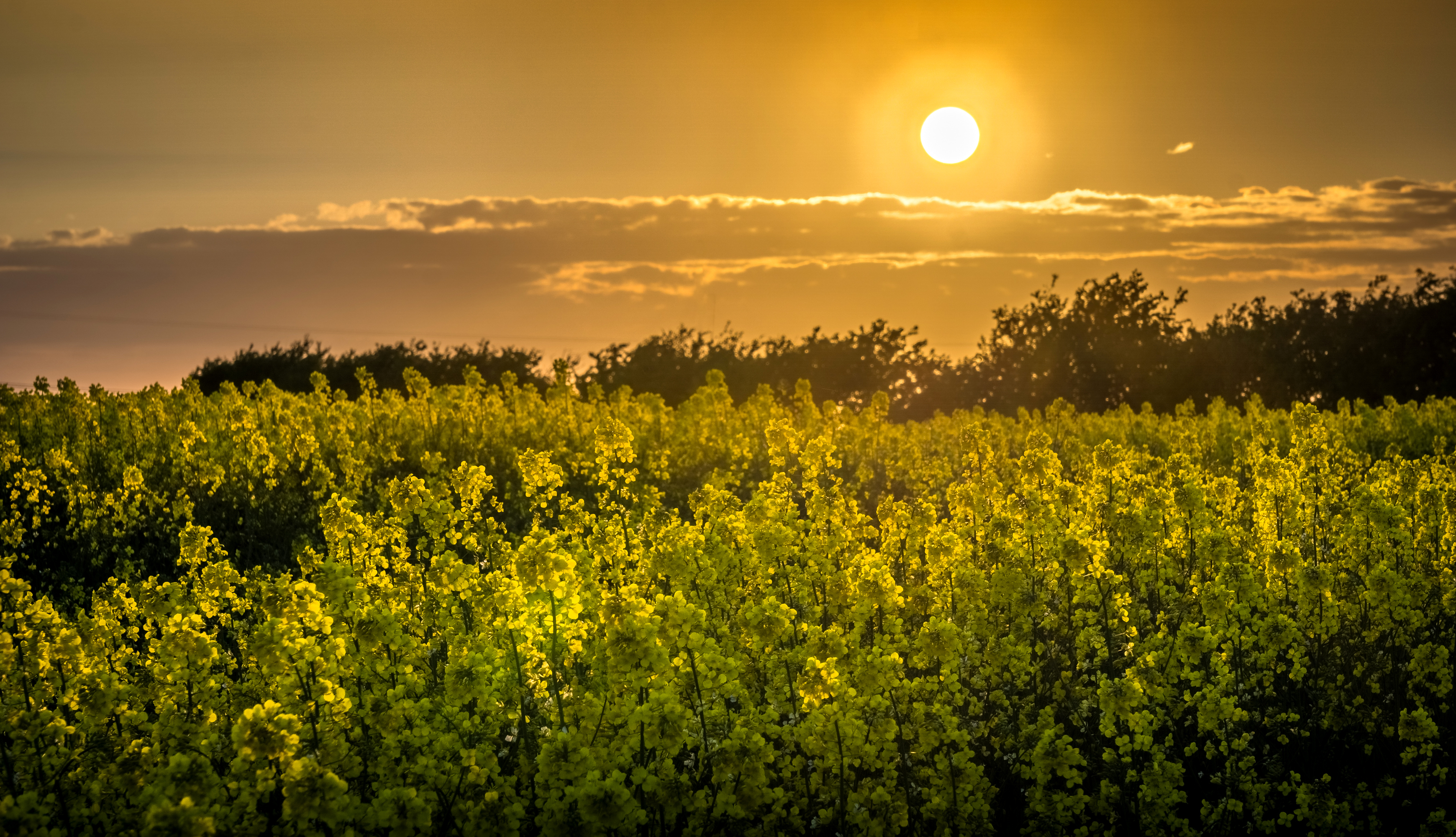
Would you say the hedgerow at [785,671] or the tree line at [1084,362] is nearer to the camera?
the hedgerow at [785,671]

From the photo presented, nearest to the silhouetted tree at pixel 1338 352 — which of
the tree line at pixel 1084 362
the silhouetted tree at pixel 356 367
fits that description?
the tree line at pixel 1084 362

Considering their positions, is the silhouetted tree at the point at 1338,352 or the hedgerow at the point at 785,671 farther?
the silhouetted tree at the point at 1338,352

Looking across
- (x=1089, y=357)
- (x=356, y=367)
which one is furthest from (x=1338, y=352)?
(x=356, y=367)

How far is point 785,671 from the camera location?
4.84 meters

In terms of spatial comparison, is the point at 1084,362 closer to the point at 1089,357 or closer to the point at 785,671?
the point at 1089,357

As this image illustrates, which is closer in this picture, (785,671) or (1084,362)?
(785,671)

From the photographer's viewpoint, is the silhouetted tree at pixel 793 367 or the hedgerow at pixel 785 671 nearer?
the hedgerow at pixel 785 671

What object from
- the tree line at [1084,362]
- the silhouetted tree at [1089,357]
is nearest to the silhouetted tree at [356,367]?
the tree line at [1084,362]

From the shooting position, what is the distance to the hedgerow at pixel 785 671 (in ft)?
14.0

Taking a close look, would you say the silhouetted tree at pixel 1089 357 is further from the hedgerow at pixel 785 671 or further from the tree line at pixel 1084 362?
the hedgerow at pixel 785 671

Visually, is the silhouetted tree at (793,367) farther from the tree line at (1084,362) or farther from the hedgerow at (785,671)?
the hedgerow at (785,671)

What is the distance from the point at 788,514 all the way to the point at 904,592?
91 cm

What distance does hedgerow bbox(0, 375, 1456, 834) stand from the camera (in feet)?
14.0

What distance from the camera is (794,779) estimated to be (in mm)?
4855
